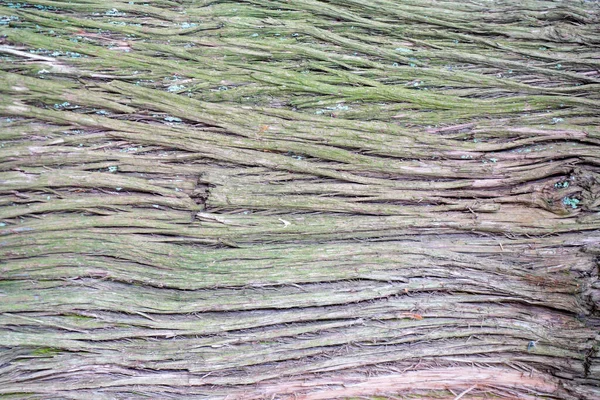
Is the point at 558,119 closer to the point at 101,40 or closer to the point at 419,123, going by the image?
the point at 419,123

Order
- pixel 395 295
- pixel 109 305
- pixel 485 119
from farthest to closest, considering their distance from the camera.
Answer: pixel 485 119 → pixel 395 295 → pixel 109 305

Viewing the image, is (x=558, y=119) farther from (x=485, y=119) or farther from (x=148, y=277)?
(x=148, y=277)

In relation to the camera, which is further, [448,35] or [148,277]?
[448,35]

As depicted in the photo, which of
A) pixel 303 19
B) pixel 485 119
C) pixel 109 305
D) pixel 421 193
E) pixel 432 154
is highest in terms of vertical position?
pixel 303 19

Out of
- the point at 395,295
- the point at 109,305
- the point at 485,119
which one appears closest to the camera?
the point at 109,305

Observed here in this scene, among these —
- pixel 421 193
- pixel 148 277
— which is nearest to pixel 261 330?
pixel 148 277

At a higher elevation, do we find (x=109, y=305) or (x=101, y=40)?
(x=101, y=40)

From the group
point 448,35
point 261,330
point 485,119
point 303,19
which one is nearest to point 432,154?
point 485,119
